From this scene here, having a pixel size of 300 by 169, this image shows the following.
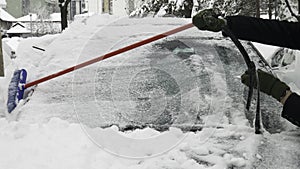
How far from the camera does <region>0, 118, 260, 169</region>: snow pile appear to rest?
171 centimetres

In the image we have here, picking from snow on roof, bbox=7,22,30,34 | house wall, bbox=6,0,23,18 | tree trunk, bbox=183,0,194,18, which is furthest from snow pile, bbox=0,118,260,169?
house wall, bbox=6,0,23,18

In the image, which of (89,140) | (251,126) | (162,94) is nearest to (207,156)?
(251,126)

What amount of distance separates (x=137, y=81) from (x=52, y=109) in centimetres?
63

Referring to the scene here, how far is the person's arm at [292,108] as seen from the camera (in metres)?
1.86

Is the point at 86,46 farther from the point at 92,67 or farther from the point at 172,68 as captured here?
the point at 172,68

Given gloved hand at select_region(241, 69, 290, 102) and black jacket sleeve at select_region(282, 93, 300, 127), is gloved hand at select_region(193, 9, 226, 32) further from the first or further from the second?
black jacket sleeve at select_region(282, 93, 300, 127)

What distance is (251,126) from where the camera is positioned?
2.08 m

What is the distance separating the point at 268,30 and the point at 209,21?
1.08 feet

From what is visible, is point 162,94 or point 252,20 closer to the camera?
point 252,20

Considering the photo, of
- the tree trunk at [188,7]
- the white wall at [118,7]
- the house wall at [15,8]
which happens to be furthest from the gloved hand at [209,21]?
the house wall at [15,8]

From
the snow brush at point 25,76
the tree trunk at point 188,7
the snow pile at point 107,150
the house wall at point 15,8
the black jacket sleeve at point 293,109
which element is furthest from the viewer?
the house wall at point 15,8

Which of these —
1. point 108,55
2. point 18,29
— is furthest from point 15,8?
point 108,55

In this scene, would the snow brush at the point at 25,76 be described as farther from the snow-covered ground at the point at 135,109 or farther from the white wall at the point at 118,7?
the white wall at the point at 118,7

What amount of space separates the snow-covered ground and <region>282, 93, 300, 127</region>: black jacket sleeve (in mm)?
172
